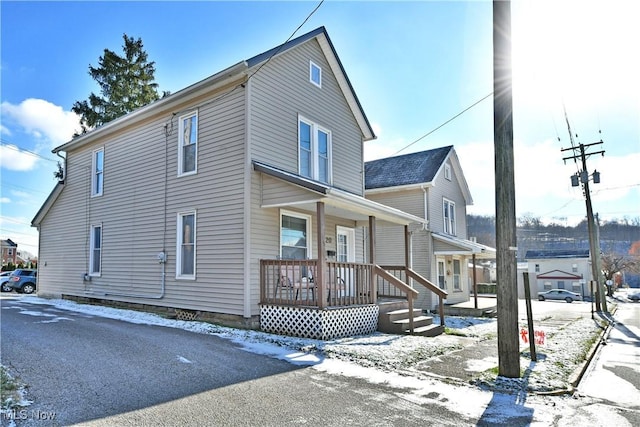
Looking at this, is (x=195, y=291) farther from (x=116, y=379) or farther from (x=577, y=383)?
(x=577, y=383)

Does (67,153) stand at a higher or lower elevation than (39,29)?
lower

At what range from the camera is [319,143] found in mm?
13281

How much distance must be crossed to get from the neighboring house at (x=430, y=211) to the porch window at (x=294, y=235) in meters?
8.51

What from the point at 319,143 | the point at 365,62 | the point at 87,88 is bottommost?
the point at 319,143

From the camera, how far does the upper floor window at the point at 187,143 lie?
1174cm

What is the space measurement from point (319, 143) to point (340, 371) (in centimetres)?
817

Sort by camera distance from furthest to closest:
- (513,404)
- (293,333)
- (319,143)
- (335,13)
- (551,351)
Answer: (319,143), (335,13), (293,333), (551,351), (513,404)

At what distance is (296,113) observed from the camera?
12219mm

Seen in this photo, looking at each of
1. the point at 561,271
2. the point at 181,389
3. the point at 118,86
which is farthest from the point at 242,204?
the point at 561,271

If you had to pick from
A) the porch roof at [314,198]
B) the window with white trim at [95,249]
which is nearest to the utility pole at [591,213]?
the porch roof at [314,198]

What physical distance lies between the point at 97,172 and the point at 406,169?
14033 mm

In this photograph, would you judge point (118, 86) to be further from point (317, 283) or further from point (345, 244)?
point (317, 283)

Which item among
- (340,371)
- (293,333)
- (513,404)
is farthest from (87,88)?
(513,404)

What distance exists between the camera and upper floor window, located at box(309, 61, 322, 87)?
13.0 meters
